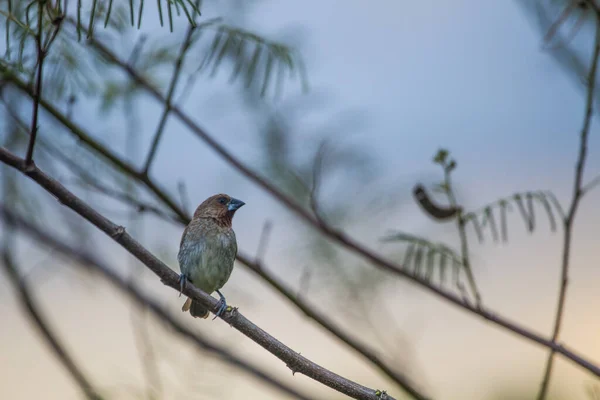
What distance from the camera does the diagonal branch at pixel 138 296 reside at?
3.01 m

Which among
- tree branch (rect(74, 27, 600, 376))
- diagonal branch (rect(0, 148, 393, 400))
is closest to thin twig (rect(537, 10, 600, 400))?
tree branch (rect(74, 27, 600, 376))

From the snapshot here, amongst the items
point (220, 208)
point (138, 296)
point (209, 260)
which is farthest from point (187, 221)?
point (138, 296)

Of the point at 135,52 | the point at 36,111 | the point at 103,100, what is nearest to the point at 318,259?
the point at 103,100

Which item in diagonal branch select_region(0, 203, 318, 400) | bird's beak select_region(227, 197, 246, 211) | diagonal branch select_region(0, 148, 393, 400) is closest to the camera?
diagonal branch select_region(0, 148, 393, 400)

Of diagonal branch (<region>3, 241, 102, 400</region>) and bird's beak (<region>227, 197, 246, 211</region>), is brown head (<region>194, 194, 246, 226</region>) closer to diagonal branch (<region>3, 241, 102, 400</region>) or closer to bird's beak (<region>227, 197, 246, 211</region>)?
bird's beak (<region>227, 197, 246, 211</region>)

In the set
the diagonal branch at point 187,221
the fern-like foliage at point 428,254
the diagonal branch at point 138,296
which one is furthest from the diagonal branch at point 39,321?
the fern-like foliage at point 428,254

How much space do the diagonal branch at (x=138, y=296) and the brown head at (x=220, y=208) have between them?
77 cm

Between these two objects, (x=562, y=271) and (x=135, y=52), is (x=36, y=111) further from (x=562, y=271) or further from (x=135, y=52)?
(x=562, y=271)

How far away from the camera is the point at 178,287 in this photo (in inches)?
57.2

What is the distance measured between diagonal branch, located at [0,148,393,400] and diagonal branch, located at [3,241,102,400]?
164 centimetres

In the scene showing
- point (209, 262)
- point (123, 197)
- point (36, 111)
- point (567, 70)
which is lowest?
point (36, 111)

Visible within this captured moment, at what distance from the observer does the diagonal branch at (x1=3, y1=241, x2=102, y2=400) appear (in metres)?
3.11

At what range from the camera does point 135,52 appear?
8.79 ft

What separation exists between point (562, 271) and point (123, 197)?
4.75 feet
